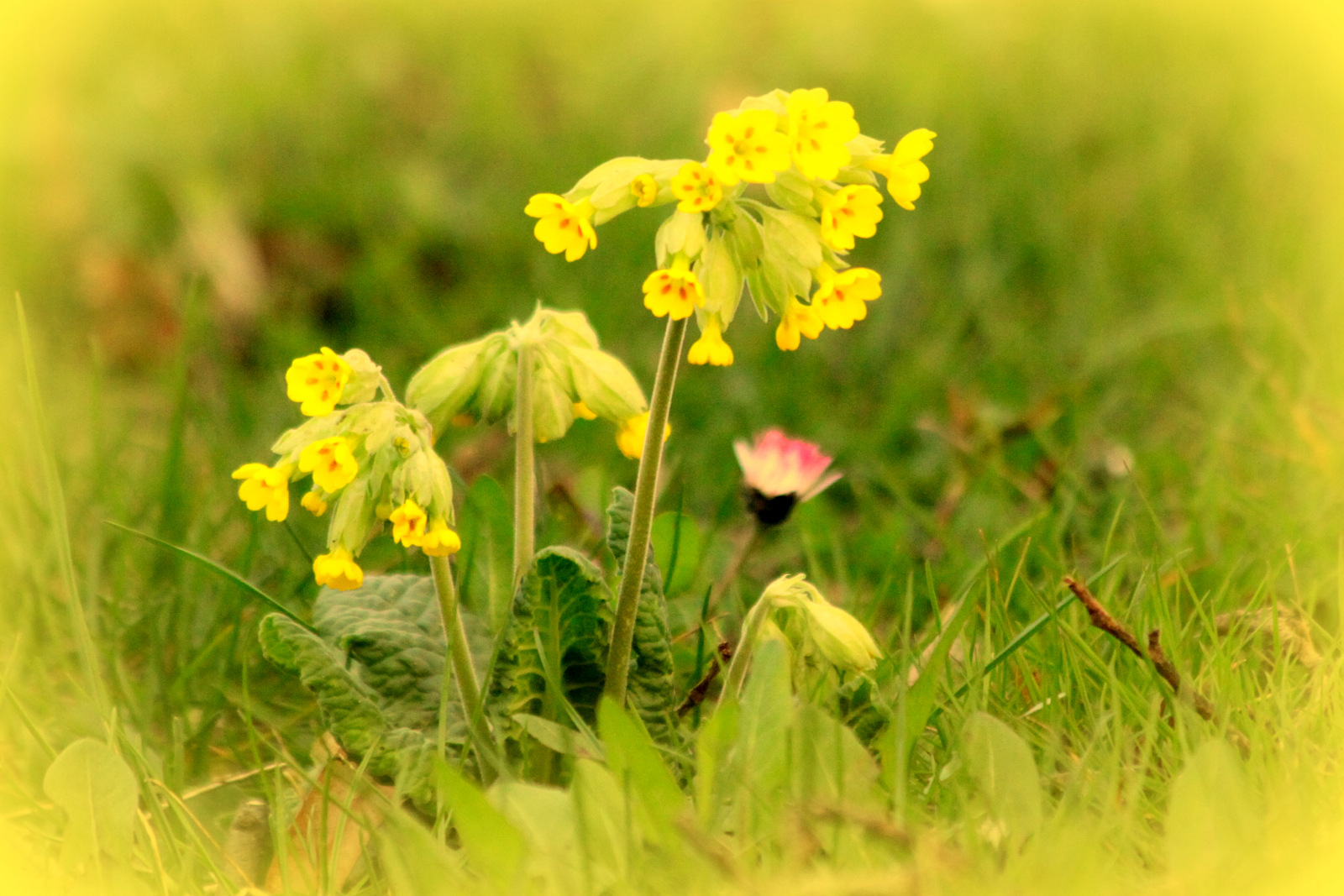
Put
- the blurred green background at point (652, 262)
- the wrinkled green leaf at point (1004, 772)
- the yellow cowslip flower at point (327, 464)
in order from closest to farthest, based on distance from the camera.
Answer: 1. the wrinkled green leaf at point (1004, 772)
2. the yellow cowslip flower at point (327, 464)
3. the blurred green background at point (652, 262)

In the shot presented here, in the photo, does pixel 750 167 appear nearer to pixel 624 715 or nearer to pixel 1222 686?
pixel 624 715

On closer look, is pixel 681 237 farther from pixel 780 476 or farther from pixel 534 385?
pixel 780 476

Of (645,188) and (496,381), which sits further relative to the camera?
(496,381)

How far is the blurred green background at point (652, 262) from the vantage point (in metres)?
2.83

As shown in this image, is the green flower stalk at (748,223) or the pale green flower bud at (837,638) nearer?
the green flower stalk at (748,223)

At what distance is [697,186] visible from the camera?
1.62 metres

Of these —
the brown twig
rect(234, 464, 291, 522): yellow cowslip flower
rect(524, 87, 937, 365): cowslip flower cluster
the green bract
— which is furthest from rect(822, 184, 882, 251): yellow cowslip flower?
rect(234, 464, 291, 522): yellow cowslip flower

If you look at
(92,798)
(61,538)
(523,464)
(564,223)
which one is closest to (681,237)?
(564,223)

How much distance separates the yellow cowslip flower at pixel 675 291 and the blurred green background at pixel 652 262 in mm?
847

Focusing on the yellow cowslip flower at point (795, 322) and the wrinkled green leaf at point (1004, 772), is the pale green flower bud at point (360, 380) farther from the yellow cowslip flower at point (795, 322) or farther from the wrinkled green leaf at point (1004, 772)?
the wrinkled green leaf at point (1004, 772)

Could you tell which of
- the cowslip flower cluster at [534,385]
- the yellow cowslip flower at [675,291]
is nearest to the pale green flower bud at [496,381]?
the cowslip flower cluster at [534,385]

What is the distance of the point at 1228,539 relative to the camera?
2.66 meters

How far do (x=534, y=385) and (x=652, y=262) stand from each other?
2434 millimetres

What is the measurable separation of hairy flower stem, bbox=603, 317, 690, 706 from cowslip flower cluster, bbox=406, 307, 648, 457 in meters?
0.10
